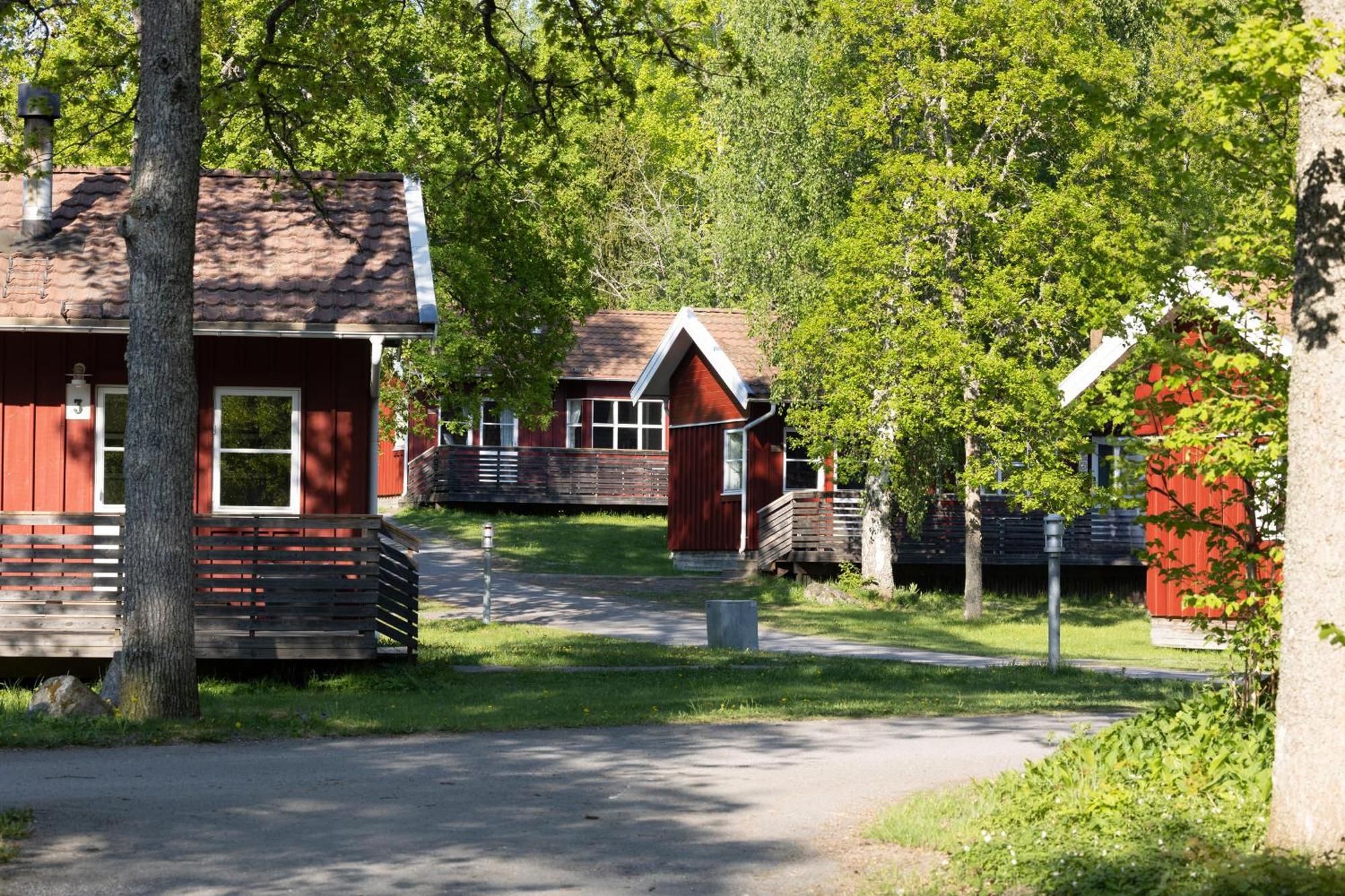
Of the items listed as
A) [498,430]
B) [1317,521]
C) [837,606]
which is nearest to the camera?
[1317,521]

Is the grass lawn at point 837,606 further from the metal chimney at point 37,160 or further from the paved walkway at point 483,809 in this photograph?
the metal chimney at point 37,160

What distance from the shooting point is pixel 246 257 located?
60.6ft

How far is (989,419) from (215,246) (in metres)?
14.3

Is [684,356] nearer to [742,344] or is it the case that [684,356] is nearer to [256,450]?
[742,344]

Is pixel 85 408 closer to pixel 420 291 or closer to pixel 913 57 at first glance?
pixel 420 291

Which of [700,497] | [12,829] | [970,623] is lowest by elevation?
[970,623]

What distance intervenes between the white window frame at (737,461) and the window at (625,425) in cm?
1141

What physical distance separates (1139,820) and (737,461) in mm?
29197

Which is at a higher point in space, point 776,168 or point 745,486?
point 776,168

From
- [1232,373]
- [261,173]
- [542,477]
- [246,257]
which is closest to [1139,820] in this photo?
[1232,373]

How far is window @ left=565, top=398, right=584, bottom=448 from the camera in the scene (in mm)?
48812

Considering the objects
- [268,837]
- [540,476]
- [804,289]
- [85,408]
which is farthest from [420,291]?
[540,476]

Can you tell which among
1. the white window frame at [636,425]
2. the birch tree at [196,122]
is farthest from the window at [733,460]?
the white window frame at [636,425]

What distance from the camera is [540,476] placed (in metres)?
47.5
